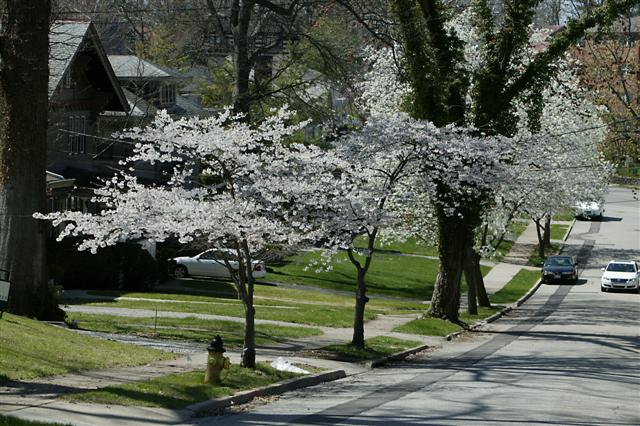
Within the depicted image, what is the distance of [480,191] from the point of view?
30.5 meters

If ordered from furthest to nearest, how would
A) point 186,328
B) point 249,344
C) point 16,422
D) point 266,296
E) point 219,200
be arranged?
point 266,296
point 186,328
point 249,344
point 219,200
point 16,422

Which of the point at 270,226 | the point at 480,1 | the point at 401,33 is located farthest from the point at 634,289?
the point at 270,226

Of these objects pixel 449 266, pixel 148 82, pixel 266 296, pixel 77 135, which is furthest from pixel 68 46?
pixel 449 266

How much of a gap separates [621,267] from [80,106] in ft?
90.7

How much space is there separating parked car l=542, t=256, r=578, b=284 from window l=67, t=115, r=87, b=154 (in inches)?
981

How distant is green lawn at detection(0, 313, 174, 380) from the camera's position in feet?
52.9

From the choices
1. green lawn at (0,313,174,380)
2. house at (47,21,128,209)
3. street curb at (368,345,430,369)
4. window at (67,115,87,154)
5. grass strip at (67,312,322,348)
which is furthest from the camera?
window at (67,115,87,154)

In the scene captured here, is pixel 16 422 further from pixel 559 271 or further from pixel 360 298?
pixel 559 271

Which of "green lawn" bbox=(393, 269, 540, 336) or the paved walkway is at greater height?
"green lawn" bbox=(393, 269, 540, 336)

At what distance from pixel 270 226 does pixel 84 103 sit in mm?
26285

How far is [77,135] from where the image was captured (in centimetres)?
4275

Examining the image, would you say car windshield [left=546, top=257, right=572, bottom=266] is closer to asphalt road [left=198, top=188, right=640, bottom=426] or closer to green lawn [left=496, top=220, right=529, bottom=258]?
green lawn [left=496, top=220, right=529, bottom=258]

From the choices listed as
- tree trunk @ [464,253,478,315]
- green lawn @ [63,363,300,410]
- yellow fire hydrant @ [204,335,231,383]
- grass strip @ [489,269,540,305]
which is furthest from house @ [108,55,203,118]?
yellow fire hydrant @ [204,335,231,383]

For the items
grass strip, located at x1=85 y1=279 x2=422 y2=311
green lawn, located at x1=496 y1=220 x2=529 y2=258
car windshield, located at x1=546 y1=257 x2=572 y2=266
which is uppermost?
green lawn, located at x1=496 y1=220 x2=529 y2=258
